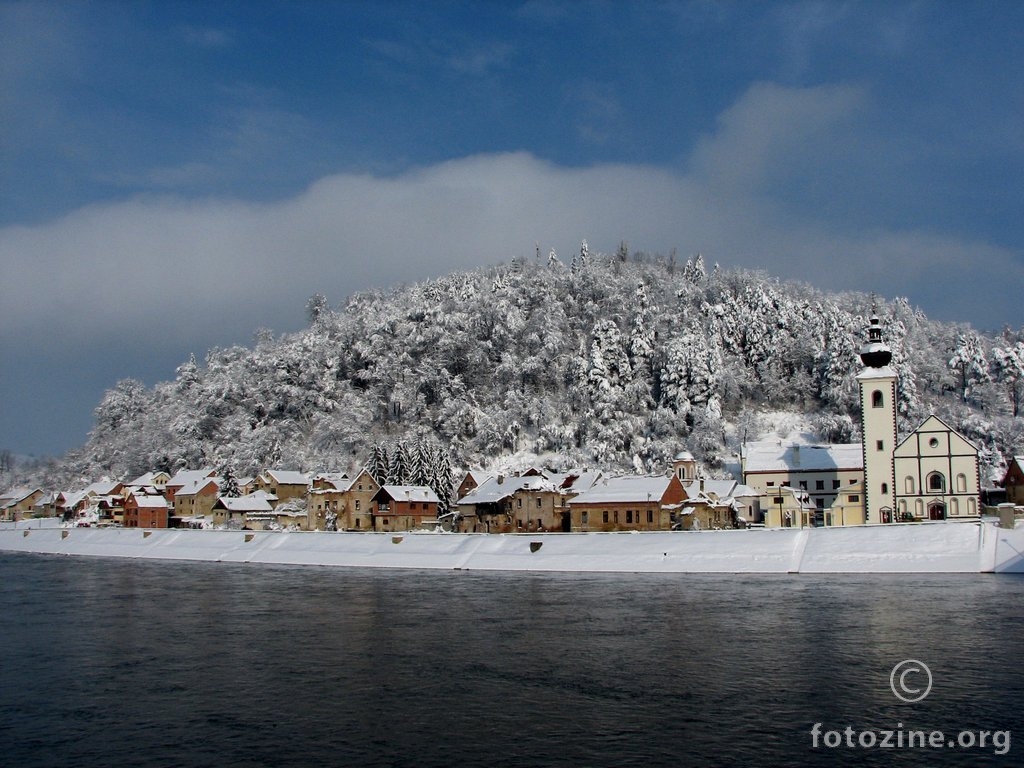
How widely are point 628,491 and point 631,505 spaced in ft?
6.60

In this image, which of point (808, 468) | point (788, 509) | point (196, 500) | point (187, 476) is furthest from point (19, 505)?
point (788, 509)

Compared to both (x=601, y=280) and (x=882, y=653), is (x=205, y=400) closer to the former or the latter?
(x=601, y=280)

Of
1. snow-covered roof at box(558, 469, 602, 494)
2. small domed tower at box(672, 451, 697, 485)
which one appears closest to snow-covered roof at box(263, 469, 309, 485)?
snow-covered roof at box(558, 469, 602, 494)

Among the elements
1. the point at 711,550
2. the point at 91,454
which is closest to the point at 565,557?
the point at 711,550

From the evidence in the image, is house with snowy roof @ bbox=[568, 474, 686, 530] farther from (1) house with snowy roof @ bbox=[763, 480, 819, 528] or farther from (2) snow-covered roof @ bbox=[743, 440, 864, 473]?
(2) snow-covered roof @ bbox=[743, 440, 864, 473]

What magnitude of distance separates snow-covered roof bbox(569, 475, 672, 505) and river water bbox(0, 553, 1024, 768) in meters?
26.5

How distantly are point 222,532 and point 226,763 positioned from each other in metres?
76.0

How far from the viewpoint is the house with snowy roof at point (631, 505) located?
255 ft

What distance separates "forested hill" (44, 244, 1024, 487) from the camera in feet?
373

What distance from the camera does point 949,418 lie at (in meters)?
109

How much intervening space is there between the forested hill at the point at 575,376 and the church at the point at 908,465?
1176 inches

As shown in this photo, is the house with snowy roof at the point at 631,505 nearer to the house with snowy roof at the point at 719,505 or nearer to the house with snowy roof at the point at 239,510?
the house with snowy roof at the point at 719,505

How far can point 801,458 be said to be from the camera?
310 feet

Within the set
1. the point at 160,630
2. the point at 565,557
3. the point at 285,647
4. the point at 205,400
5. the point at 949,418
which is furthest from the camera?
the point at 205,400
